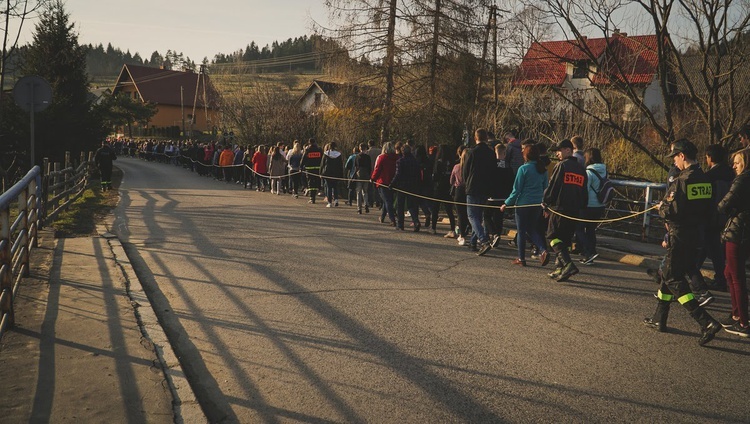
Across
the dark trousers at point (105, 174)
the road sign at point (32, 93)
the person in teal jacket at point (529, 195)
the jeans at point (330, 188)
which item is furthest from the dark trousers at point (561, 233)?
the dark trousers at point (105, 174)

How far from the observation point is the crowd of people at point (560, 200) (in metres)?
6.26

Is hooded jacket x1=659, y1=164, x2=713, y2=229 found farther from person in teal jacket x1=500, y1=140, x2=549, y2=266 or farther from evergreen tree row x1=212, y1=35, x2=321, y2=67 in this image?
evergreen tree row x1=212, y1=35, x2=321, y2=67

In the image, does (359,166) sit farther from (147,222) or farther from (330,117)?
(330,117)

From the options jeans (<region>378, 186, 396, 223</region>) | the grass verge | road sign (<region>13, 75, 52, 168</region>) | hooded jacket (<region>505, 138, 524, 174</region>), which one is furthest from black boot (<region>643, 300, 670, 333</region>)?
road sign (<region>13, 75, 52, 168</region>)

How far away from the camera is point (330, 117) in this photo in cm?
2969

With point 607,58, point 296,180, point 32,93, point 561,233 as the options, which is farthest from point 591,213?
point 296,180

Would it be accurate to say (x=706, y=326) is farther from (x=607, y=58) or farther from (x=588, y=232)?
(x=607, y=58)

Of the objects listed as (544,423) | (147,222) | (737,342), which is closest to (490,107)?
(147,222)

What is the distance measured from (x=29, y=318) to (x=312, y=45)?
2208 centimetres

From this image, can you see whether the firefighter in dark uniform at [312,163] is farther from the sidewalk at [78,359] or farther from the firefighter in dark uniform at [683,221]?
the firefighter in dark uniform at [683,221]

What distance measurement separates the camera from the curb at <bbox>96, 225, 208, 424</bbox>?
415cm

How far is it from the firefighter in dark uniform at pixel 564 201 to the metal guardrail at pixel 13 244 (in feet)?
20.3

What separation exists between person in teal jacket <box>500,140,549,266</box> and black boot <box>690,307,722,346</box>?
A: 3.62 m

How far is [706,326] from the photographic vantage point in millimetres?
5969
